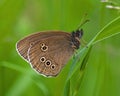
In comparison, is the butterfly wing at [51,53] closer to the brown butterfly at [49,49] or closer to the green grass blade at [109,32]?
the brown butterfly at [49,49]

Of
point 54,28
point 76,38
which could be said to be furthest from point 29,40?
point 54,28

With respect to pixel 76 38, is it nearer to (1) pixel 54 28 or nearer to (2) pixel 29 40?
(2) pixel 29 40

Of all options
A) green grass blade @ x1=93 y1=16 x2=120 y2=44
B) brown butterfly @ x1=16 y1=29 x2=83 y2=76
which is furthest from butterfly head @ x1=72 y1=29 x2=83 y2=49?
green grass blade @ x1=93 y1=16 x2=120 y2=44

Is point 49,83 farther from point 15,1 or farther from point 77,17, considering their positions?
point 15,1

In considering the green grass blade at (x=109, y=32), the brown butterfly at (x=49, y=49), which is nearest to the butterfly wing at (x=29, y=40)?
the brown butterfly at (x=49, y=49)

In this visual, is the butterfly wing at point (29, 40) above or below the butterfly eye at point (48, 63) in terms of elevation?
above

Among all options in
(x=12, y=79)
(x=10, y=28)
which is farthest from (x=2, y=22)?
(x=12, y=79)

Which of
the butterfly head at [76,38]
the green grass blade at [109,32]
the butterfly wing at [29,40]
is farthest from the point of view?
the butterfly head at [76,38]
